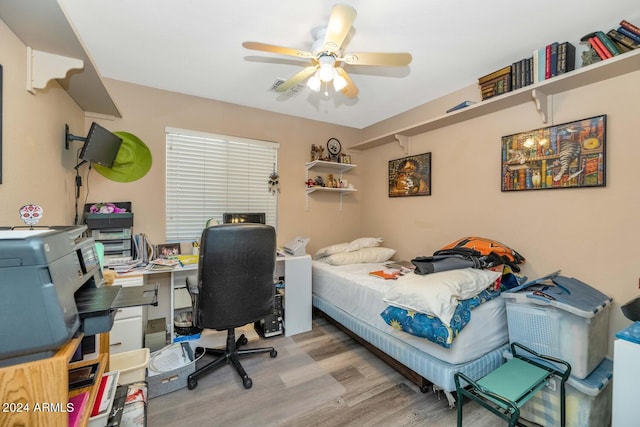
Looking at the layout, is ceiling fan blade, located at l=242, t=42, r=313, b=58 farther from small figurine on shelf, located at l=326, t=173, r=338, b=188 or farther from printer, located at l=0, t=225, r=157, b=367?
small figurine on shelf, located at l=326, t=173, r=338, b=188

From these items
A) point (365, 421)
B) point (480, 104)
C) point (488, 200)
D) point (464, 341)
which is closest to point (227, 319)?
point (365, 421)

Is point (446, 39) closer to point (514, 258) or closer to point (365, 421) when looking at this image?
point (514, 258)

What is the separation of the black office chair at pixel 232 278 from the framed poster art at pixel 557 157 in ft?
6.91

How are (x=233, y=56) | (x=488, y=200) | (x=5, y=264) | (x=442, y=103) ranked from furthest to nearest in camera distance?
(x=442, y=103), (x=488, y=200), (x=233, y=56), (x=5, y=264)

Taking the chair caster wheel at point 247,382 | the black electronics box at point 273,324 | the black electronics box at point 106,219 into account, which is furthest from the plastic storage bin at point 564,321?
the black electronics box at point 106,219

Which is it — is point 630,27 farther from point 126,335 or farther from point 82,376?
point 126,335

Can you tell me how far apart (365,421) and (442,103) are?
2.92 m

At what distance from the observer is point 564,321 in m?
1.57

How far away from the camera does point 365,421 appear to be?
65.9 inches

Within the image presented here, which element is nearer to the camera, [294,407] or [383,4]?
[383,4]

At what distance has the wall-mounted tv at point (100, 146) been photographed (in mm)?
2023

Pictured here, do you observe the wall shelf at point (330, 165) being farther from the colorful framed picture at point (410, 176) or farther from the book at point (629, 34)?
the book at point (629, 34)

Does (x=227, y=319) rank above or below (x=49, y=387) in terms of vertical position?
below

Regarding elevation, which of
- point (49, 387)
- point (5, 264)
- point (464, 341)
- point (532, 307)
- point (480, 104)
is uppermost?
point (480, 104)
